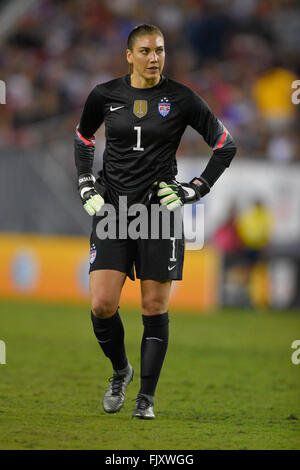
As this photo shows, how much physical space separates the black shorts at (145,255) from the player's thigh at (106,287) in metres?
0.04

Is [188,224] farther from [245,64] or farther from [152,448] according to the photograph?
[152,448]

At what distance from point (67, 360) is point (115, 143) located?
3.45 metres

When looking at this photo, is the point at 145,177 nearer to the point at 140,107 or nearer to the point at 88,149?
the point at 140,107

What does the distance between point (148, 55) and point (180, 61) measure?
11.8 meters

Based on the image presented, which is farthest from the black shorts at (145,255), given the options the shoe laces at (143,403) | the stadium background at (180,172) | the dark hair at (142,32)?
the stadium background at (180,172)

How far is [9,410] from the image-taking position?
5840 mm

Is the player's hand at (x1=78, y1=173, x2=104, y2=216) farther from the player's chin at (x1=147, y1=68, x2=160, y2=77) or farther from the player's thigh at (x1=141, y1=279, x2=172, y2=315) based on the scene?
the player's chin at (x1=147, y1=68, x2=160, y2=77)

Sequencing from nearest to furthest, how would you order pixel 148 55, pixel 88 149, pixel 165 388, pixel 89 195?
pixel 148 55, pixel 89 195, pixel 88 149, pixel 165 388

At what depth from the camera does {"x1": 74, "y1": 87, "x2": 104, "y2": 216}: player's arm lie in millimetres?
5836

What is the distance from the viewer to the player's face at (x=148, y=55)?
5.65m

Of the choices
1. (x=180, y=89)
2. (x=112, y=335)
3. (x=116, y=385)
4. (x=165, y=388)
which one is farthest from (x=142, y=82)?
(x=165, y=388)

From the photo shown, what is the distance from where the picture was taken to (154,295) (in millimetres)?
5723

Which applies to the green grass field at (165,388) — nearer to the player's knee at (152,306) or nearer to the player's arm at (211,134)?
the player's knee at (152,306)

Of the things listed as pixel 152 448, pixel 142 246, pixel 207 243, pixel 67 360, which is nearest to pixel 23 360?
pixel 67 360
